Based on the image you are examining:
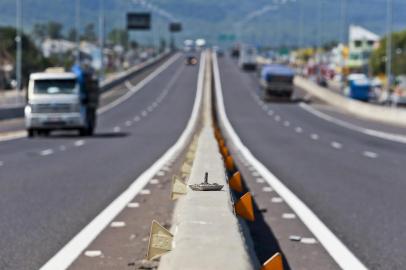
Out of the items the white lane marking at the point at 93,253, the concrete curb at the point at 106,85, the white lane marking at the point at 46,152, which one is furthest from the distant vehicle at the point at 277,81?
the white lane marking at the point at 93,253

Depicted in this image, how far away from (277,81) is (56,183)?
206 ft

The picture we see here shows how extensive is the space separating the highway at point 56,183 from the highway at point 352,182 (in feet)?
10.2

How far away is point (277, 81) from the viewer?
79.0m

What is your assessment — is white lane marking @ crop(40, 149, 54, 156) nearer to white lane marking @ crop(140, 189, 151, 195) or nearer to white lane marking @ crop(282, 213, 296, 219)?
white lane marking @ crop(140, 189, 151, 195)

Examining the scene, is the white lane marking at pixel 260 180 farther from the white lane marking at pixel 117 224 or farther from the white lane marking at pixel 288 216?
the white lane marking at pixel 117 224

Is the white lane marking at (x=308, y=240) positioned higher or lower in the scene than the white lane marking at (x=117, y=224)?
higher

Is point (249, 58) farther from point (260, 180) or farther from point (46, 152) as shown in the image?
point (260, 180)

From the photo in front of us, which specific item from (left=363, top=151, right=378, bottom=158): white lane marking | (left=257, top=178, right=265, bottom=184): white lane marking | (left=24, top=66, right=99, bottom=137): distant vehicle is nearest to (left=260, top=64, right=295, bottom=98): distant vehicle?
(left=24, top=66, right=99, bottom=137): distant vehicle

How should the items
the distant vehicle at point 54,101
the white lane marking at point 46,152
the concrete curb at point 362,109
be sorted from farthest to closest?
1. the concrete curb at point 362,109
2. the distant vehicle at point 54,101
3. the white lane marking at point 46,152

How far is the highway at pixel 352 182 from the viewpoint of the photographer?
10.5 metres

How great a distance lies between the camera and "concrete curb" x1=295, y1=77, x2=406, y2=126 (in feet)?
196

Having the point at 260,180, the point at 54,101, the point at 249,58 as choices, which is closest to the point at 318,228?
the point at 260,180

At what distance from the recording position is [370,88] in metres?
96.3

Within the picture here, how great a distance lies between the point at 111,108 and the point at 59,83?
3954 cm
